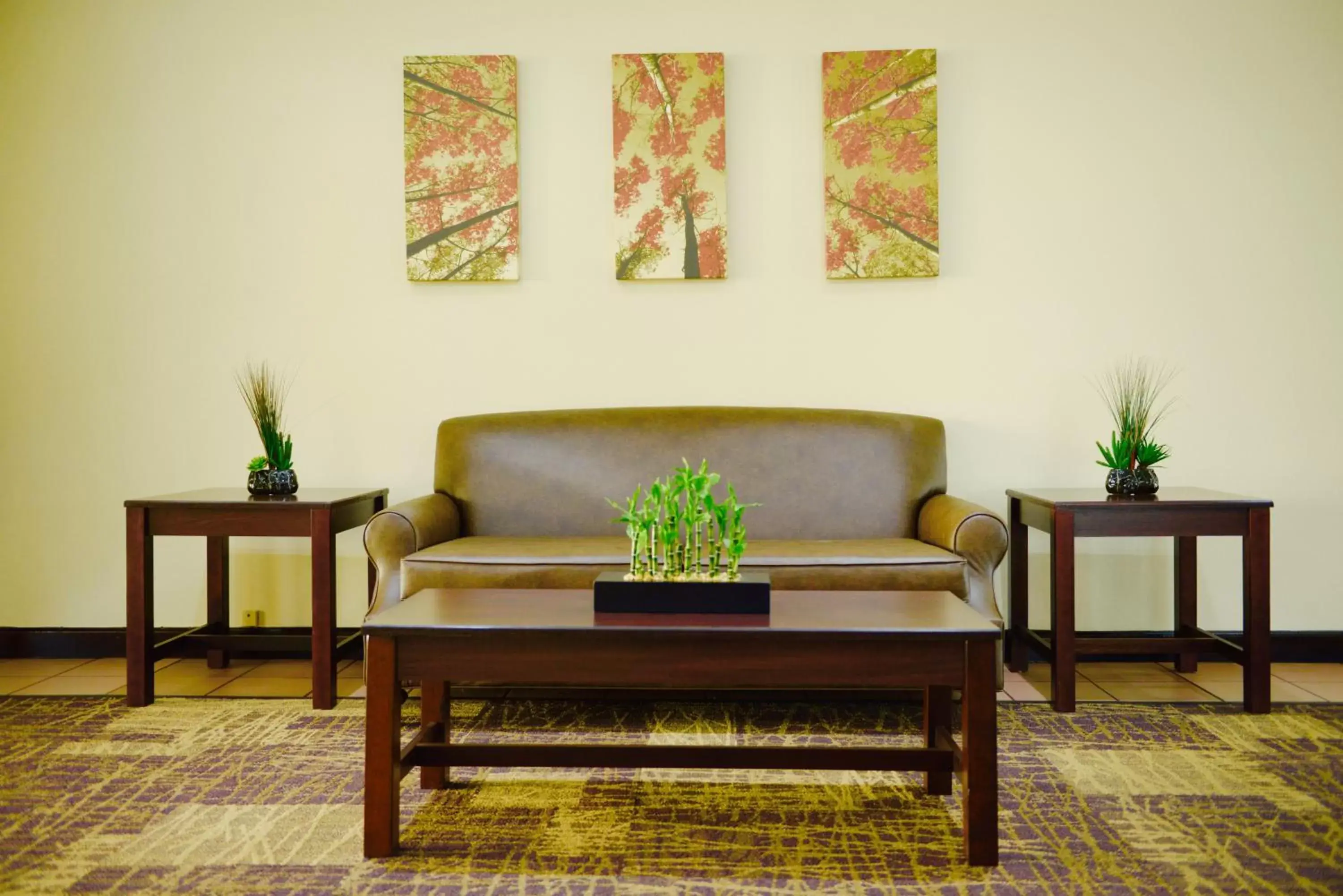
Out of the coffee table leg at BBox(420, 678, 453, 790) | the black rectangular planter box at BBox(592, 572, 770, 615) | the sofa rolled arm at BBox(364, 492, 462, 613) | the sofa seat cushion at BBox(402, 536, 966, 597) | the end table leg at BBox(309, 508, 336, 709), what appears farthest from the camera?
the end table leg at BBox(309, 508, 336, 709)

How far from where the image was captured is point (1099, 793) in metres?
2.17

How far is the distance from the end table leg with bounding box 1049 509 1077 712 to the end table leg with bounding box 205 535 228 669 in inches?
120

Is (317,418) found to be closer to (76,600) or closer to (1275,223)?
(76,600)

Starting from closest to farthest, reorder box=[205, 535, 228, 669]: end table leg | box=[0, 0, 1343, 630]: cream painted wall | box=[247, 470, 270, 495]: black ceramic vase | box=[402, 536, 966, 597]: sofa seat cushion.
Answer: box=[402, 536, 966, 597]: sofa seat cushion < box=[247, 470, 270, 495]: black ceramic vase < box=[205, 535, 228, 669]: end table leg < box=[0, 0, 1343, 630]: cream painted wall

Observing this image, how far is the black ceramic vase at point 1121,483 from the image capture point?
3.08 m

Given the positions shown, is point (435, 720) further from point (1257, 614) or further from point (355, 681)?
point (1257, 614)

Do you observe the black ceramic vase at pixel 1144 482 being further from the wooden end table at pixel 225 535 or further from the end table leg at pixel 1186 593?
the wooden end table at pixel 225 535

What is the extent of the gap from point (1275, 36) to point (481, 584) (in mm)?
3743

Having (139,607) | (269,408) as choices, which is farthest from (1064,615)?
(139,607)

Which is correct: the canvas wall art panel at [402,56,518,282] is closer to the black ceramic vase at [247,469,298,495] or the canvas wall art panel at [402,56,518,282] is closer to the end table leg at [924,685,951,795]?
the black ceramic vase at [247,469,298,495]

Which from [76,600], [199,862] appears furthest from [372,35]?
[199,862]

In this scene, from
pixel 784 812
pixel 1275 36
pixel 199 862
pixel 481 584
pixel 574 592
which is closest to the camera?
pixel 199 862

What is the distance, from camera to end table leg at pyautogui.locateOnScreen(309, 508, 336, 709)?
9.70 ft

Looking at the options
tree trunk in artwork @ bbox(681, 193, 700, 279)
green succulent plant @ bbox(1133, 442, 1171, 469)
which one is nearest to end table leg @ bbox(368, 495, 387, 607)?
tree trunk in artwork @ bbox(681, 193, 700, 279)
